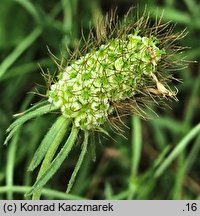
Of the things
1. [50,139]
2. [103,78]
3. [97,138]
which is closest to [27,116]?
[50,139]

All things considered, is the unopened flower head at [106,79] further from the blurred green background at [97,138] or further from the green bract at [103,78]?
the blurred green background at [97,138]

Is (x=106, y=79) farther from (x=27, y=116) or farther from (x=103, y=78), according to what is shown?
(x=27, y=116)

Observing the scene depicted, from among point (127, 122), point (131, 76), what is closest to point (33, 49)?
point (127, 122)

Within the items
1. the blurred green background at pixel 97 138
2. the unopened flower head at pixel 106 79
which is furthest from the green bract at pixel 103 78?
the blurred green background at pixel 97 138

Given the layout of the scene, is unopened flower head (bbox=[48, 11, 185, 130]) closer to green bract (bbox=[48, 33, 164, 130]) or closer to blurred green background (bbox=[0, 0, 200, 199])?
green bract (bbox=[48, 33, 164, 130])

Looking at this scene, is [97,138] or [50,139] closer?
[50,139]
